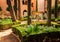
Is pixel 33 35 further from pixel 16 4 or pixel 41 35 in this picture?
pixel 16 4

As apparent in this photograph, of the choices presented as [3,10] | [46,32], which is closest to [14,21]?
[46,32]

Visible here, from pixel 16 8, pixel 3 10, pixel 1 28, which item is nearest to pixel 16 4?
pixel 16 8

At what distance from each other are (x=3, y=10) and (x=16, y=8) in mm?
5190

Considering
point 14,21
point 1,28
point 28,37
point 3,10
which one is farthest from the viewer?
point 3,10

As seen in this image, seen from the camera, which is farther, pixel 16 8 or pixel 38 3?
pixel 38 3

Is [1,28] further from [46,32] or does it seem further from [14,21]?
[46,32]

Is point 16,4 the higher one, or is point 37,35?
point 16,4

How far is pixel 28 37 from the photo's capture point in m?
5.45

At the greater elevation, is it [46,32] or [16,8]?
[16,8]

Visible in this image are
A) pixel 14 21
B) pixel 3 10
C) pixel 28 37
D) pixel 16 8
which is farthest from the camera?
pixel 3 10

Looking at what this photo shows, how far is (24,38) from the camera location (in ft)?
18.0

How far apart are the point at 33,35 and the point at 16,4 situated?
702 cm

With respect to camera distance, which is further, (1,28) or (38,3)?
(38,3)

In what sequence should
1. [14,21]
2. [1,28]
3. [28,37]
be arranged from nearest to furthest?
[28,37] → [1,28] → [14,21]
